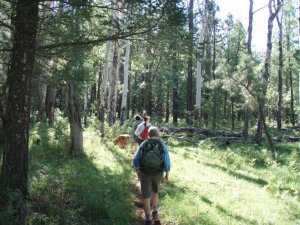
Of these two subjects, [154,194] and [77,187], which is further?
[77,187]

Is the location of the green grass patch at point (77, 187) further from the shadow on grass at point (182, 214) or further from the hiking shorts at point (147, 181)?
the shadow on grass at point (182, 214)

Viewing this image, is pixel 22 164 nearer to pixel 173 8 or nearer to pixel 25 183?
pixel 25 183

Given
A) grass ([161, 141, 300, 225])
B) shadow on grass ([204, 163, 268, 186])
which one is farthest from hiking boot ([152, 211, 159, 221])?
shadow on grass ([204, 163, 268, 186])

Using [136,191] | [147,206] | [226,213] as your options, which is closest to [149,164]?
[147,206]

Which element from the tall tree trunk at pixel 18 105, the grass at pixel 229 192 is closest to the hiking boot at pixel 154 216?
the grass at pixel 229 192

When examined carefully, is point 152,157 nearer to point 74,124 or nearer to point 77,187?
point 77,187

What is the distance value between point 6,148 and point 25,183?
705 mm

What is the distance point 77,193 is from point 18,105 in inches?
91.9

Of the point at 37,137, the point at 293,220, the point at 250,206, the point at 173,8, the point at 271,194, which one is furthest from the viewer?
the point at 37,137

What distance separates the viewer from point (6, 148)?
636cm

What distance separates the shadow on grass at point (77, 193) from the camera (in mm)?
6453

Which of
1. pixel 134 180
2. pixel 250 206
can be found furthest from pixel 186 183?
pixel 250 206

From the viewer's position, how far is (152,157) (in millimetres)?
6785

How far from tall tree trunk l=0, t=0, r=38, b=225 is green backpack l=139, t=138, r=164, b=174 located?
6.76 ft
